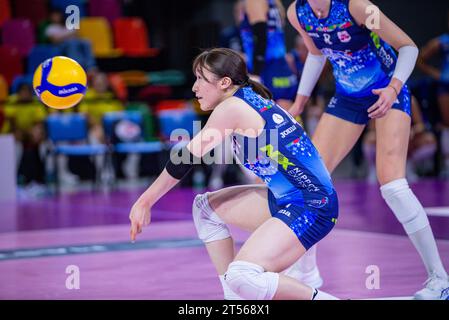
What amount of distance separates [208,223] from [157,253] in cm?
222

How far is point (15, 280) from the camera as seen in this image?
4.88m

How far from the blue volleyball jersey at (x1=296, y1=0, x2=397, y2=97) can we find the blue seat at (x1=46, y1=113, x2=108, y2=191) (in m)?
6.97

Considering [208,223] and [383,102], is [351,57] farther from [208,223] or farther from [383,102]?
[208,223]

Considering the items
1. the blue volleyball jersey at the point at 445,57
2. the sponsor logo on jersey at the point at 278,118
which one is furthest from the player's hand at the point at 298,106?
the blue volleyball jersey at the point at 445,57

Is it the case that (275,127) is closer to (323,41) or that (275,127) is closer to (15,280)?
(323,41)

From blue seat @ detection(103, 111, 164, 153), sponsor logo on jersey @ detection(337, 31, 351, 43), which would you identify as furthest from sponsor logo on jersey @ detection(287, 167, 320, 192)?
blue seat @ detection(103, 111, 164, 153)

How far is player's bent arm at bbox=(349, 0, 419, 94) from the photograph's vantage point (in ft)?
13.4

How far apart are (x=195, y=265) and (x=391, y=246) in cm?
145

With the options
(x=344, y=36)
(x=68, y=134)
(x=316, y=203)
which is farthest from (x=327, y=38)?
(x=68, y=134)

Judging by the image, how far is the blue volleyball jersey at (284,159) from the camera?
3578mm

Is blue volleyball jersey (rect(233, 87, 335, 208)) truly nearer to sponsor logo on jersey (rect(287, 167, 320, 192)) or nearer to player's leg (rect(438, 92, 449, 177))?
sponsor logo on jersey (rect(287, 167, 320, 192))

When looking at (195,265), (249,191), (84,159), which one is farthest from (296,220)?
(84,159)

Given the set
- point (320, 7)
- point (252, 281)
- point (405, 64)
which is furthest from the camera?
point (320, 7)

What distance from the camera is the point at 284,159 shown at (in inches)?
141
